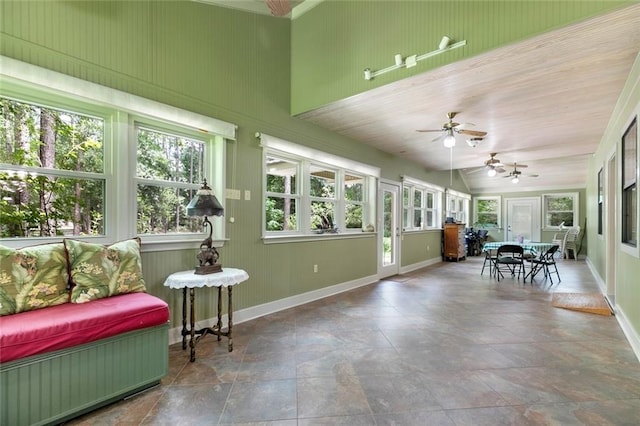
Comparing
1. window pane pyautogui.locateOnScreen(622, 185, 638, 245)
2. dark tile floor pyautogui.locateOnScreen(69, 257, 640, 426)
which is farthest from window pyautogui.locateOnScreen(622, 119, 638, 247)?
dark tile floor pyautogui.locateOnScreen(69, 257, 640, 426)

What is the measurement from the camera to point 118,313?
1915 mm

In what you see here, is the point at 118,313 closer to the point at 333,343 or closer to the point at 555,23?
the point at 333,343

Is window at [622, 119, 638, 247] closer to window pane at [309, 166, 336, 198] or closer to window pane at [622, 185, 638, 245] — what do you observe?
window pane at [622, 185, 638, 245]

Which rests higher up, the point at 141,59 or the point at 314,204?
the point at 141,59

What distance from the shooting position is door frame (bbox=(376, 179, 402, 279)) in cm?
601

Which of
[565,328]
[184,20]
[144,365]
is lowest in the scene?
[565,328]

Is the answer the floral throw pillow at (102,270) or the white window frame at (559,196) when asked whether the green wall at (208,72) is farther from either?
the white window frame at (559,196)

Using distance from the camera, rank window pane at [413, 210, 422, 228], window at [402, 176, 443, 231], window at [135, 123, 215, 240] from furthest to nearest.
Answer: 1. window pane at [413, 210, 422, 228]
2. window at [402, 176, 443, 231]
3. window at [135, 123, 215, 240]

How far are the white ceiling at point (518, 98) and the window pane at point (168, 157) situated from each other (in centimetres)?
161

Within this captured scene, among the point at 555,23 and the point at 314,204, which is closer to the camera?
the point at 555,23

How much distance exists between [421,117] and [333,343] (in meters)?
3.14

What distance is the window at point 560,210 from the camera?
1029cm

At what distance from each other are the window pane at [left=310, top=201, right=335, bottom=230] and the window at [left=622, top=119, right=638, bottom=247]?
356 centimetres

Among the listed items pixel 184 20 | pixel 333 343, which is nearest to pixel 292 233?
pixel 333 343
